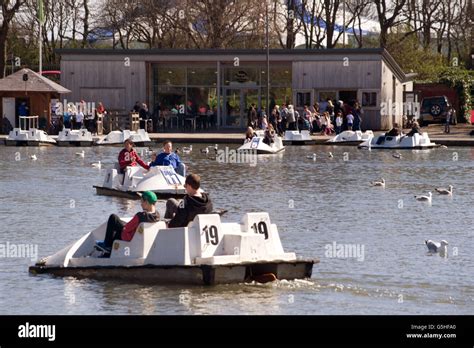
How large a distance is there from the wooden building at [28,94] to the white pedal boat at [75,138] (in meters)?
4.75

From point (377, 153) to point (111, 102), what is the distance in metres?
20.2

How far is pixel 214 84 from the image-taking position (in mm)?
69750

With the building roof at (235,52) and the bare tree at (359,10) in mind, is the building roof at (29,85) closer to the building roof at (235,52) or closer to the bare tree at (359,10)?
the building roof at (235,52)

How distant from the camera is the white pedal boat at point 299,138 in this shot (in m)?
58.3

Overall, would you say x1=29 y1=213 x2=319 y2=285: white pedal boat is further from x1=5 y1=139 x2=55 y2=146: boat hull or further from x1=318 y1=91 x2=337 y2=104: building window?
x1=318 y1=91 x2=337 y2=104: building window

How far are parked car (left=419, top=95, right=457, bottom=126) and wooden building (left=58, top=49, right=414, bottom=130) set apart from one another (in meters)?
1.39

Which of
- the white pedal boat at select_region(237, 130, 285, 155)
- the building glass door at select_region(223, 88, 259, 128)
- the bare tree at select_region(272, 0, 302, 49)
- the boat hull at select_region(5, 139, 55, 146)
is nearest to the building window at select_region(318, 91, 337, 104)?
the building glass door at select_region(223, 88, 259, 128)

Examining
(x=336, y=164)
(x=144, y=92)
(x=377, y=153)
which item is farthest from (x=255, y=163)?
(x=144, y=92)

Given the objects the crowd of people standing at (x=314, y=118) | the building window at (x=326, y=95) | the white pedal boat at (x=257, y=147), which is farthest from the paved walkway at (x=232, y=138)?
the white pedal boat at (x=257, y=147)

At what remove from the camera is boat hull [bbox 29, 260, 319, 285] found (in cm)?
1867

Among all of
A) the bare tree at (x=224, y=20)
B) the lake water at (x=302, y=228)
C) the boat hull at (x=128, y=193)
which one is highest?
the bare tree at (x=224, y=20)
